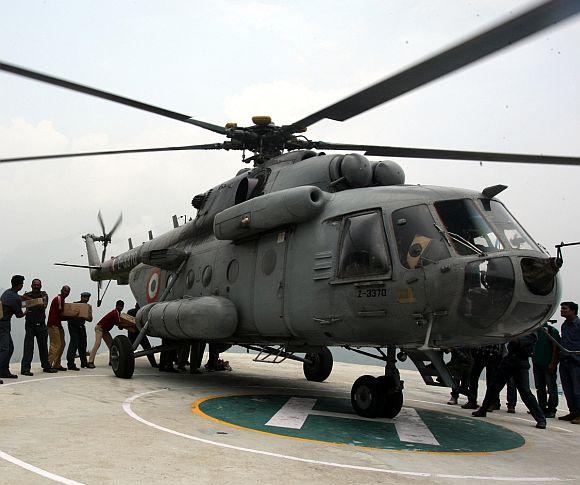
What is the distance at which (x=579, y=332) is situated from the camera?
29.2ft

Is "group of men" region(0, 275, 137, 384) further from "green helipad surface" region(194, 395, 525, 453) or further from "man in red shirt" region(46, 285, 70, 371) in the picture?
"green helipad surface" region(194, 395, 525, 453)

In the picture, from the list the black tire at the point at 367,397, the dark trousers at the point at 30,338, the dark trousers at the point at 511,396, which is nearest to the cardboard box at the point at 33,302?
the dark trousers at the point at 30,338

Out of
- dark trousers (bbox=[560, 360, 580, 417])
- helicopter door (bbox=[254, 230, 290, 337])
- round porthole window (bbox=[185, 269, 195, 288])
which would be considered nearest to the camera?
helicopter door (bbox=[254, 230, 290, 337])

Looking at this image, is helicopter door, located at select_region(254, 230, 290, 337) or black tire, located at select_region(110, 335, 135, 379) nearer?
helicopter door, located at select_region(254, 230, 290, 337)

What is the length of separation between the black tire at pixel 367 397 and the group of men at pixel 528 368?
125 centimetres

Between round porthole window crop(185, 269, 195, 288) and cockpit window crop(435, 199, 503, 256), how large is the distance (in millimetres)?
5565

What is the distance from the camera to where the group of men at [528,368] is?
809 cm

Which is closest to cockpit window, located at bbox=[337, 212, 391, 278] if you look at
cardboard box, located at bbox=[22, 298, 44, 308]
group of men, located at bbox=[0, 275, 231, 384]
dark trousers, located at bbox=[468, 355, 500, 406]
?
dark trousers, located at bbox=[468, 355, 500, 406]

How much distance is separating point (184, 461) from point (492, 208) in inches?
194

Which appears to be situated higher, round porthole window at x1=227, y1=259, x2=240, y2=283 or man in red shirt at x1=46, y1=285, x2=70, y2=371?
round porthole window at x1=227, y1=259, x2=240, y2=283

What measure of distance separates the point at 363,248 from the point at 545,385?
4891mm

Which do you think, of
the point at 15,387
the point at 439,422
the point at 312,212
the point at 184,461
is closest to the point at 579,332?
the point at 439,422

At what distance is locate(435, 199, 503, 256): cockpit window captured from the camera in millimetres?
6512

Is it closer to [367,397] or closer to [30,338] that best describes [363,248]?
[367,397]
